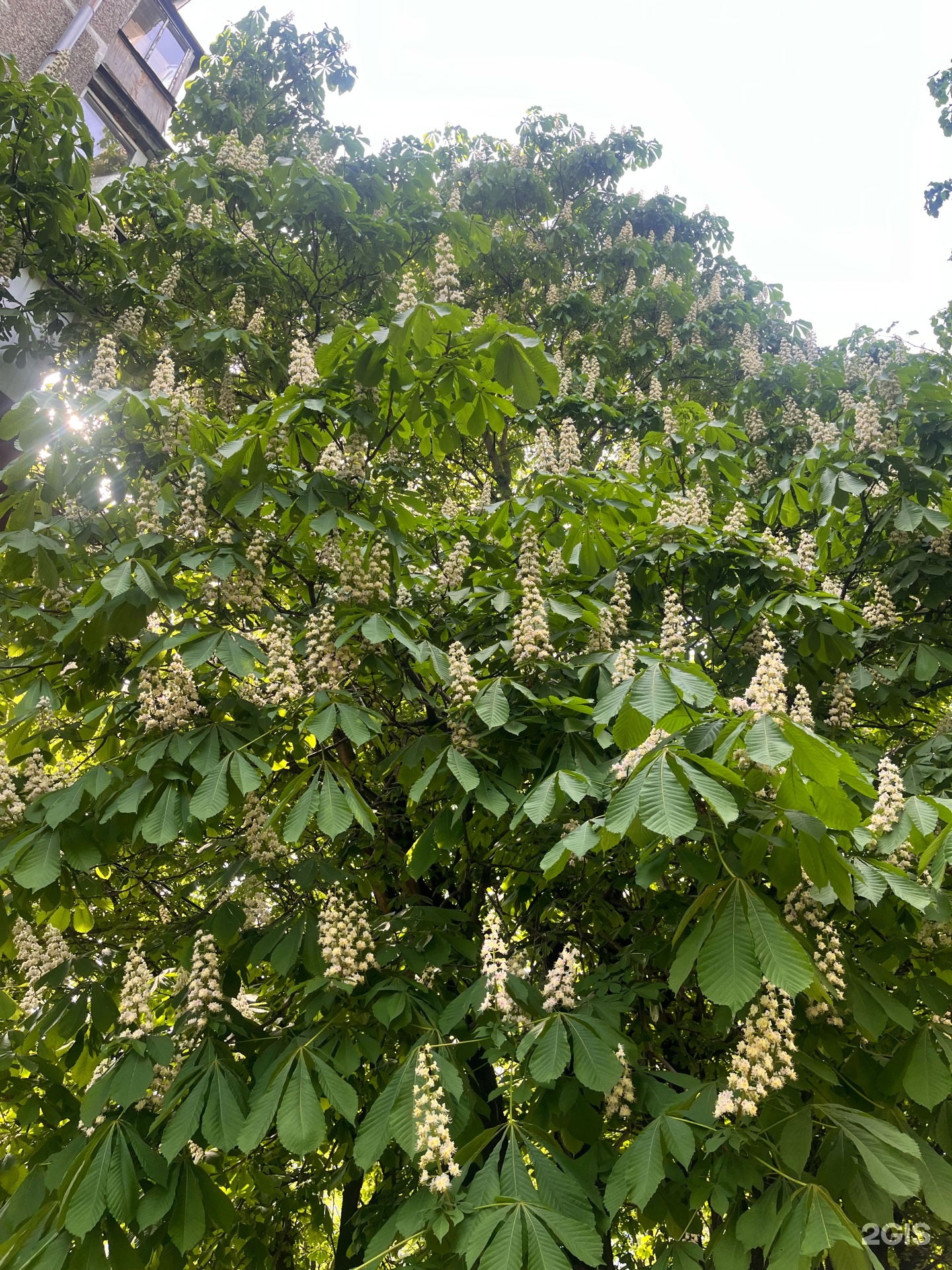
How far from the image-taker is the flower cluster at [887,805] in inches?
94.7

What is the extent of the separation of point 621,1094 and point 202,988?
62.6 inches

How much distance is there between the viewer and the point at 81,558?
4086 millimetres

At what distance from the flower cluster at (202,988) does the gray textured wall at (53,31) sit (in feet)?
36.2

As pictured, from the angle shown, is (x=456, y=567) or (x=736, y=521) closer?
(x=736, y=521)

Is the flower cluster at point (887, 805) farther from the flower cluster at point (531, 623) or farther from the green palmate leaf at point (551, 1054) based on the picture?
the flower cluster at point (531, 623)

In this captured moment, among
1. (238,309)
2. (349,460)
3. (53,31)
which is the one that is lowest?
(349,460)

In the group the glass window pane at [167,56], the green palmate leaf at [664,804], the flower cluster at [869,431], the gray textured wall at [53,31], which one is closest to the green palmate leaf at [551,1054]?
the green palmate leaf at [664,804]

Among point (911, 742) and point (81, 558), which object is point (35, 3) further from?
point (911, 742)

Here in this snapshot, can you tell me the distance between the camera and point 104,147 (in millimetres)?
11609

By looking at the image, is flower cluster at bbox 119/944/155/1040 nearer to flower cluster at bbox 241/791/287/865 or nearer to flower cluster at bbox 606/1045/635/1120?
flower cluster at bbox 241/791/287/865

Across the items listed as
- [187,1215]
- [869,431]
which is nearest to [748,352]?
[869,431]

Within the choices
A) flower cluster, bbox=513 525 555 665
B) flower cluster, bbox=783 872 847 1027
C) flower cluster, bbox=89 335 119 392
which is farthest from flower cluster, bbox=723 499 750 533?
flower cluster, bbox=89 335 119 392

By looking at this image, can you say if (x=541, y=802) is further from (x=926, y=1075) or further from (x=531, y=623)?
(x=926, y=1075)

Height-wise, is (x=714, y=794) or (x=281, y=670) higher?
(x=281, y=670)
